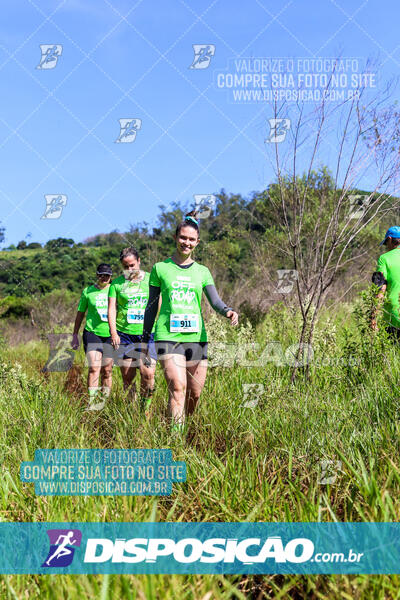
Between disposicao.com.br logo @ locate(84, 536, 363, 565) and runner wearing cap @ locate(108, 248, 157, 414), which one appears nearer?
disposicao.com.br logo @ locate(84, 536, 363, 565)

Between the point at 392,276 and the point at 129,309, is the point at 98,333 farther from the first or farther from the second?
the point at 392,276

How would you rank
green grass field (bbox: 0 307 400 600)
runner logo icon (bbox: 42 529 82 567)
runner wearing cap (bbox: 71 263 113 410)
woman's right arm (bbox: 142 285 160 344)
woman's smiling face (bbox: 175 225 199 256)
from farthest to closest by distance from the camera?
runner wearing cap (bbox: 71 263 113 410)
woman's right arm (bbox: 142 285 160 344)
woman's smiling face (bbox: 175 225 199 256)
runner logo icon (bbox: 42 529 82 567)
green grass field (bbox: 0 307 400 600)

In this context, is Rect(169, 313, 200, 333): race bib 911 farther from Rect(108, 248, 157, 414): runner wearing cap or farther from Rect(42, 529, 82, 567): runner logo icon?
Rect(42, 529, 82, 567): runner logo icon

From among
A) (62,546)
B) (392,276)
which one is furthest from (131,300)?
(62,546)

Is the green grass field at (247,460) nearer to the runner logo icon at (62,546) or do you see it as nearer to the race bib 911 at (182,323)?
the runner logo icon at (62,546)

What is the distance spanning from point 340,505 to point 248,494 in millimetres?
533

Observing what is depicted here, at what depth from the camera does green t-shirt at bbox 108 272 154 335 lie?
5668mm

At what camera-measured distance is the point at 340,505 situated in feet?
9.25

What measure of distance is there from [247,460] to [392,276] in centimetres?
319

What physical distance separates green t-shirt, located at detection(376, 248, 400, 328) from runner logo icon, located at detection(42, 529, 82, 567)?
402cm

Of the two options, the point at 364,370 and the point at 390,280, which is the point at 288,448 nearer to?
the point at 364,370

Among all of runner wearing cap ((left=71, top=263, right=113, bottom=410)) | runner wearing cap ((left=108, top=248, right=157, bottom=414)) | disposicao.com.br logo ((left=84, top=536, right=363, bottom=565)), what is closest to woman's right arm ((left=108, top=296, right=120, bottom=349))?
runner wearing cap ((left=108, top=248, right=157, bottom=414))

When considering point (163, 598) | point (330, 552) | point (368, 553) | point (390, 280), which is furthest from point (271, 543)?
point (390, 280)

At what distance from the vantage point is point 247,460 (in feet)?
10.1
